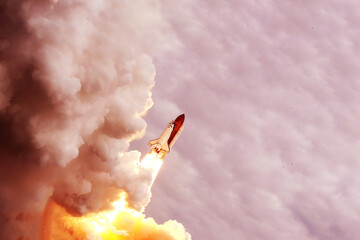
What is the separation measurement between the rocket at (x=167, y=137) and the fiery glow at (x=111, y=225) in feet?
3.28

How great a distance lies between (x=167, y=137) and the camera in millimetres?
55156

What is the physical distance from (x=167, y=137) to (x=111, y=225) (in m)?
12.6

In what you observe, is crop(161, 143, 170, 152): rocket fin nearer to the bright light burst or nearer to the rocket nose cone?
the bright light burst

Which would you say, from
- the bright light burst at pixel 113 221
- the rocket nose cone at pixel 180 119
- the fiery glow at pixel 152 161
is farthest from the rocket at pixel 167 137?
the bright light burst at pixel 113 221

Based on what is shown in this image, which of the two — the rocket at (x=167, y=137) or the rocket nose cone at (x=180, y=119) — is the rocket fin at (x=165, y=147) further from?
the rocket nose cone at (x=180, y=119)

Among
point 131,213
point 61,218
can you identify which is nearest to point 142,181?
point 131,213

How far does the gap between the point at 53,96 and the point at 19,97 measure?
125 inches

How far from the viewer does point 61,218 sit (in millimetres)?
48625

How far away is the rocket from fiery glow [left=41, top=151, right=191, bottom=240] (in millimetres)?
999

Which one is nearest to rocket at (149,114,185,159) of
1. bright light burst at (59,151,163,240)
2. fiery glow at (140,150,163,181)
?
fiery glow at (140,150,163,181)

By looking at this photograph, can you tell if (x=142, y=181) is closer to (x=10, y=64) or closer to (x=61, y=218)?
(x=61, y=218)

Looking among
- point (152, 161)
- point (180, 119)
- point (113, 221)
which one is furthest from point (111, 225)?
point (180, 119)

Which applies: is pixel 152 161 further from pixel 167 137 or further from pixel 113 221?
pixel 113 221

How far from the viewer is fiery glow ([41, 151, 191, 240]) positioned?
48.2 metres
